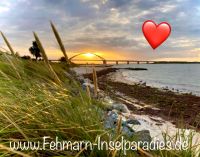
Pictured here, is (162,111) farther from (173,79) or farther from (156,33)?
(173,79)

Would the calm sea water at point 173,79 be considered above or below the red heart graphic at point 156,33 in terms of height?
below

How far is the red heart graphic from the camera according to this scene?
10.3 m

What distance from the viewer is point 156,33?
1034 centimetres

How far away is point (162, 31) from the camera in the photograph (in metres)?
10.3

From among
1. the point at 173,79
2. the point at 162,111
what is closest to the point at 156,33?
the point at 162,111

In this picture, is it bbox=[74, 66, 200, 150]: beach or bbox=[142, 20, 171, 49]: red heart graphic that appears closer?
bbox=[74, 66, 200, 150]: beach

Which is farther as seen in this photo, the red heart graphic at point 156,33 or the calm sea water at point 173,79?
the calm sea water at point 173,79

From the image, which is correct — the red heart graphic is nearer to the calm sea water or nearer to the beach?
the beach

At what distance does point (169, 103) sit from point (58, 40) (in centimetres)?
1504

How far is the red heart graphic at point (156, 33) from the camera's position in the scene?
33.7 ft

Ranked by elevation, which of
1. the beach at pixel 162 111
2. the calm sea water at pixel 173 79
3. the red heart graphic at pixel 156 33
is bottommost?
the calm sea water at pixel 173 79

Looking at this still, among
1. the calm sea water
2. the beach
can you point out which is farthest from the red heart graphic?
the calm sea water

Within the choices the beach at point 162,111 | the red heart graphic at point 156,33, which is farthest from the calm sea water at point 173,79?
the red heart graphic at point 156,33

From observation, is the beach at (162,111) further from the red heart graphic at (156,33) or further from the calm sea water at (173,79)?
the calm sea water at (173,79)
